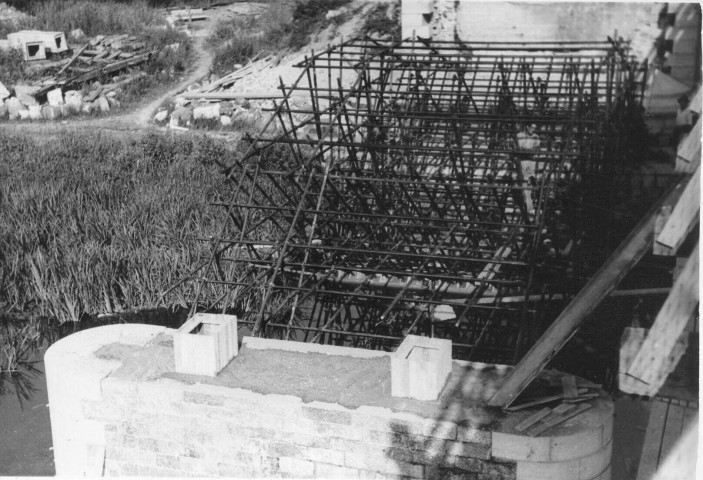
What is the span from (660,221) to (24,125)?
876 inches

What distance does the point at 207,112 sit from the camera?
2431 cm

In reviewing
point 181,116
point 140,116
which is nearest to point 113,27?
point 140,116

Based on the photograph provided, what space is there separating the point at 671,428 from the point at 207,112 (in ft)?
62.5

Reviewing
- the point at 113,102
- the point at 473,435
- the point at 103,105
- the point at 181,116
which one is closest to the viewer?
the point at 473,435

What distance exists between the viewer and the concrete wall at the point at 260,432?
23.6ft

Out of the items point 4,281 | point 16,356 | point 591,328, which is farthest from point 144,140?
point 591,328

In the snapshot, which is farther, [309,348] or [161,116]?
[161,116]

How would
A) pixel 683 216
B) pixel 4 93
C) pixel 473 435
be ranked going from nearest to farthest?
pixel 683 216, pixel 473 435, pixel 4 93

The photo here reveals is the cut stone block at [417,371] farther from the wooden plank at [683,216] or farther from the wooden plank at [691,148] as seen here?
the wooden plank at [691,148]

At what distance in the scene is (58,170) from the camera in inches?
713

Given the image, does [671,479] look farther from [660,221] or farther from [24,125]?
[24,125]

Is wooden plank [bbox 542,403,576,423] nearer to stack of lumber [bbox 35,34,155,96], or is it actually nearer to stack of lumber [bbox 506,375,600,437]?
stack of lumber [bbox 506,375,600,437]

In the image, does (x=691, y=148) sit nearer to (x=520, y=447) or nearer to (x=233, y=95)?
(x=520, y=447)

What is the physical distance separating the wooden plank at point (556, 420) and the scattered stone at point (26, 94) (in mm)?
23028
